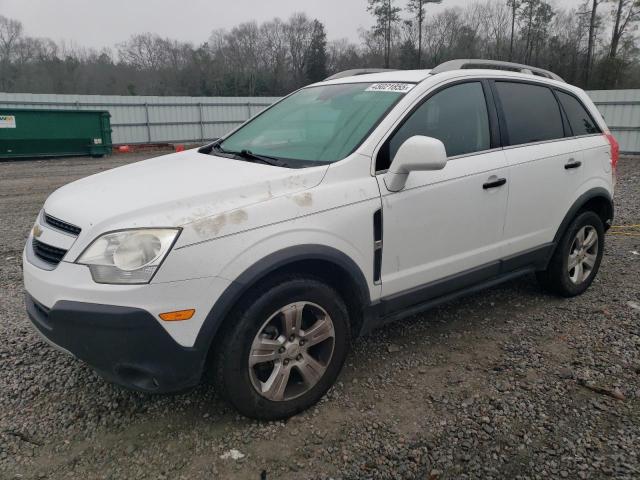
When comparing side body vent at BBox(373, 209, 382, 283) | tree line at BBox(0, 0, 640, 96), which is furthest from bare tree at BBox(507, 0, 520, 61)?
side body vent at BBox(373, 209, 382, 283)

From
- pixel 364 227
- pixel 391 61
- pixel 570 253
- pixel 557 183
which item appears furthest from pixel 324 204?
pixel 391 61

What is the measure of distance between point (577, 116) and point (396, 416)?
3.00m

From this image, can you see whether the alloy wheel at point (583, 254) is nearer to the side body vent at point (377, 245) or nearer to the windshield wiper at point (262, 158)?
the side body vent at point (377, 245)

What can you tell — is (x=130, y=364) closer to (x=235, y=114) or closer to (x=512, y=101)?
(x=512, y=101)

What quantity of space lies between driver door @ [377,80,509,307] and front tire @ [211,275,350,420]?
1.49 feet

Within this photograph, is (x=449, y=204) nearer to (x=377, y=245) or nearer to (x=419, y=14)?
(x=377, y=245)

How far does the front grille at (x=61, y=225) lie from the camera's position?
238 cm

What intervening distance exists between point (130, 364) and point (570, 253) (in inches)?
140

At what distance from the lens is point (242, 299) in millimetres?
2426

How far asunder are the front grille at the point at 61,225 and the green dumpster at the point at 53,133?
49.6 ft

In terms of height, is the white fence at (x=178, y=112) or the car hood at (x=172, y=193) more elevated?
the white fence at (x=178, y=112)

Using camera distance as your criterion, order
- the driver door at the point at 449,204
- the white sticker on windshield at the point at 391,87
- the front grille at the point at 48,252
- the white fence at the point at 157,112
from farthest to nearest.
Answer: the white fence at the point at 157,112, the white sticker on windshield at the point at 391,87, the driver door at the point at 449,204, the front grille at the point at 48,252

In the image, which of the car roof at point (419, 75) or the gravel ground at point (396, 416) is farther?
the car roof at point (419, 75)

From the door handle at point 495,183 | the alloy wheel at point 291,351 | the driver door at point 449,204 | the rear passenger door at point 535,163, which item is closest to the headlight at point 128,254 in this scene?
the alloy wheel at point 291,351
